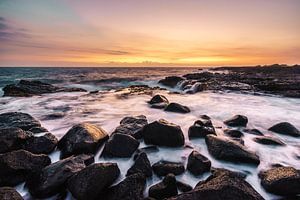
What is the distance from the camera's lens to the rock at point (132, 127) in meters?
5.21

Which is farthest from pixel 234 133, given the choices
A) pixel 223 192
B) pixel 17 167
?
pixel 17 167

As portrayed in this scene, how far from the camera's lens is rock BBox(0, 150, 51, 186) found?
3.63 m

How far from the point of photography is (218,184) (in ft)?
9.53

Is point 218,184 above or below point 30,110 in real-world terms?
above

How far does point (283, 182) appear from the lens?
11.0ft

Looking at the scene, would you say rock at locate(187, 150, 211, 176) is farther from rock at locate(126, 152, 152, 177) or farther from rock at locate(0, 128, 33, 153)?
rock at locate(0, 128, 33, 153)

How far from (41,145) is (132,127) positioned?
74.4 inches

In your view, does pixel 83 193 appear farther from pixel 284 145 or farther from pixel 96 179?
pixel 284 145

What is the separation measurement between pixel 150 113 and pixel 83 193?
16.6 feet

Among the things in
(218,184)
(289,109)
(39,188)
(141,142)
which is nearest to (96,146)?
(141,142)

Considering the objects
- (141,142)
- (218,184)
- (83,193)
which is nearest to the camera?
(218,184)

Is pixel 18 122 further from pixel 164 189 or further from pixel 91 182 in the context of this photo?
pixel 164 189

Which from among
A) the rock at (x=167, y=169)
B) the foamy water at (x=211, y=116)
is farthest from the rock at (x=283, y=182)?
the rock at (x=167, y=169)

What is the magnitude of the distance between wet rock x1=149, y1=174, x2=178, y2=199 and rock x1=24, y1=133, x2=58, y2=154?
7.71 feet
